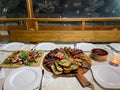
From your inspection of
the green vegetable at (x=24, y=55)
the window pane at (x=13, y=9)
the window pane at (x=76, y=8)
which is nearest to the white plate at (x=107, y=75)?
the green vegetable at (x=24, y=55)

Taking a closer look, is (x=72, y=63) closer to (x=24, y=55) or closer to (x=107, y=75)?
(x=107, y=75)

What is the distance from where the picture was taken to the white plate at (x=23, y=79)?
1.03 meters

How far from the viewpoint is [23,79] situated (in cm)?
114

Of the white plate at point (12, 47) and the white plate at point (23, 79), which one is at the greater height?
the white plate at point (12, 47)

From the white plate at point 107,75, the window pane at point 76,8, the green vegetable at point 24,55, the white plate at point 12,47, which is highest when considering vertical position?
the window pane at point 76,8

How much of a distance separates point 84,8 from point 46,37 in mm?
891

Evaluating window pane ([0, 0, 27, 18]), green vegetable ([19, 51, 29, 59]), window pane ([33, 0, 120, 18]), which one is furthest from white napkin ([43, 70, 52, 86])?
window pane ([0, 0, 27, 18])

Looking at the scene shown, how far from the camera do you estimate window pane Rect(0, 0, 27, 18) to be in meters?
2.47

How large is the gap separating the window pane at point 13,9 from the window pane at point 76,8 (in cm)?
23

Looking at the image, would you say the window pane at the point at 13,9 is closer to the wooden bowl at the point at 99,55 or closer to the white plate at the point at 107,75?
the wooden bowl at the point at 99,55

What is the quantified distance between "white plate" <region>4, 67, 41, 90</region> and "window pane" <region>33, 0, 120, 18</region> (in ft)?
4.98

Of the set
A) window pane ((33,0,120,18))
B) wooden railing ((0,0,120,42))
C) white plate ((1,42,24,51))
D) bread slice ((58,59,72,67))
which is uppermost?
window pane ((33,0,120,18))

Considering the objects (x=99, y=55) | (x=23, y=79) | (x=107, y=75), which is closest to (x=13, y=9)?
(x=23, y=79)

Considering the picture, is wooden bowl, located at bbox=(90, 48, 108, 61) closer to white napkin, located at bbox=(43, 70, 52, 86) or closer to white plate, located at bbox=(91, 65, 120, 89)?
white plate, located at bbox=(91, 65, 120, 89)
